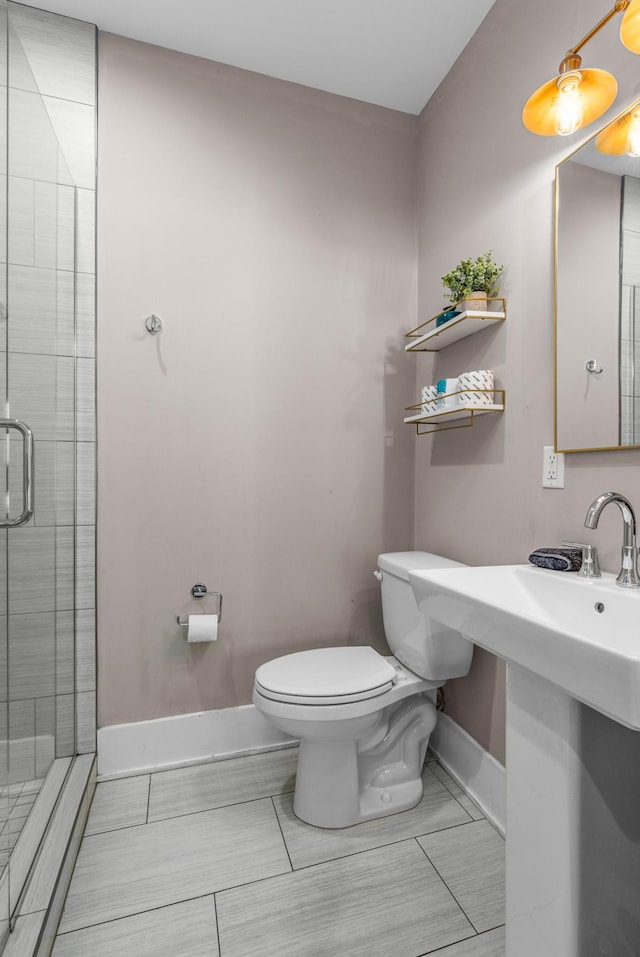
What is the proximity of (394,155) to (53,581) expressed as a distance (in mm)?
2129

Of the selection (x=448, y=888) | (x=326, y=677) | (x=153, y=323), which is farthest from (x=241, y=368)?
(x=448, y=888)

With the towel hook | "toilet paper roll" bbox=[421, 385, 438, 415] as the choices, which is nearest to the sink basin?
"toilet paper roll" bbox=[421, 385, 438, 415]

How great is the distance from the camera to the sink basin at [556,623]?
0.60m

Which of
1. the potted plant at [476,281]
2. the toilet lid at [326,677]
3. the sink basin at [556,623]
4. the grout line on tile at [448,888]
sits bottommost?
the grout line on tile at [448,888]

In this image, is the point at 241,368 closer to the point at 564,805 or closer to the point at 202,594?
the point at 202,594

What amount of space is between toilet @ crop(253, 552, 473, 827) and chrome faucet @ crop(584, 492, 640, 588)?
63 cm

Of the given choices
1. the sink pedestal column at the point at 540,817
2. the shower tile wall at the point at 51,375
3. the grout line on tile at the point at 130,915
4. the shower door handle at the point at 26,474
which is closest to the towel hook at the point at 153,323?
the shower tile wall at the point at 51,375

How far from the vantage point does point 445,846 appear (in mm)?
1405

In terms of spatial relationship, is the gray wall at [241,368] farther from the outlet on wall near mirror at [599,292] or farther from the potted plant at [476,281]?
the outlet on wall near mirror at [599,292]

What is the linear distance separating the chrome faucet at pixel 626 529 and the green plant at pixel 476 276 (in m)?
0.82

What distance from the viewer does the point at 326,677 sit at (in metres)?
1.49

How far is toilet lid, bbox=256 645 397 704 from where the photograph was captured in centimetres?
140

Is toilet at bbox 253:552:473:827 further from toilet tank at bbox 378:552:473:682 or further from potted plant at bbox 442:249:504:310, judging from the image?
potted plant at bbox 442:249:504:310

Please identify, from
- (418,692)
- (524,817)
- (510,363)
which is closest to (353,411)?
(510,363)
